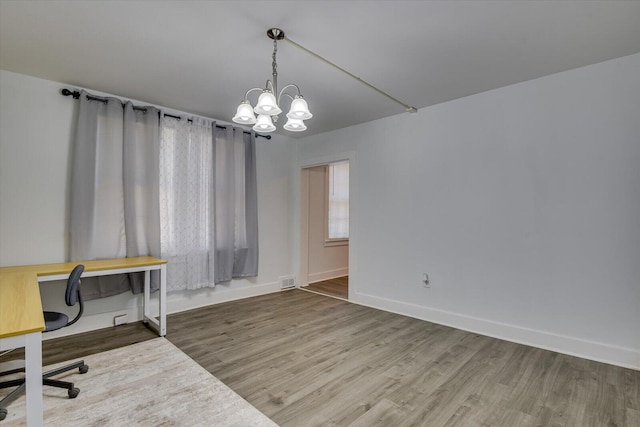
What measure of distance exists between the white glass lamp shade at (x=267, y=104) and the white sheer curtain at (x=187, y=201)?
7.19ft

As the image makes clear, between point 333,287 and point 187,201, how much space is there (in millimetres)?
2702

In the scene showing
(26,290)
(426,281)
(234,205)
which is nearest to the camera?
(26,290)

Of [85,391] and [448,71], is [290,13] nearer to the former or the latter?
[448,71]

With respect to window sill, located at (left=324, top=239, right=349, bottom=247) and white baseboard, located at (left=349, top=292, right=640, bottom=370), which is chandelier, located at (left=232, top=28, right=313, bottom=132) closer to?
white baseboard, located at (left=349, top=292, right=640, bottom=370)

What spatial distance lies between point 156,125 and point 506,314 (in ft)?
14.3

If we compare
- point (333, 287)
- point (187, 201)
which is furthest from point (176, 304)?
point (333, 287)

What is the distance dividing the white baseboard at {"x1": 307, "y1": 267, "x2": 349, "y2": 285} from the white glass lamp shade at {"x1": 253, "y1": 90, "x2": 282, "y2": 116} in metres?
3.74

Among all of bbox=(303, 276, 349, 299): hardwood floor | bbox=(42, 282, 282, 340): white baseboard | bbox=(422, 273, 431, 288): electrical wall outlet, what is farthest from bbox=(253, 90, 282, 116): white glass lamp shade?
bbox=(303, 276, 349, 299): hardwood floor

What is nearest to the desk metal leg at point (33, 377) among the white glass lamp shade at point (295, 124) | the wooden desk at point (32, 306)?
the wooden desk at point (32, 306)

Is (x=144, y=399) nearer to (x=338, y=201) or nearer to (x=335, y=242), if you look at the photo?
(x=335, y=242)

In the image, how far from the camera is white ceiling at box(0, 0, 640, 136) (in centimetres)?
194

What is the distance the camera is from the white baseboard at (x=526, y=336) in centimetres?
246

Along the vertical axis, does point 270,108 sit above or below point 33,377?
above

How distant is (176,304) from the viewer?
12.6 feet
